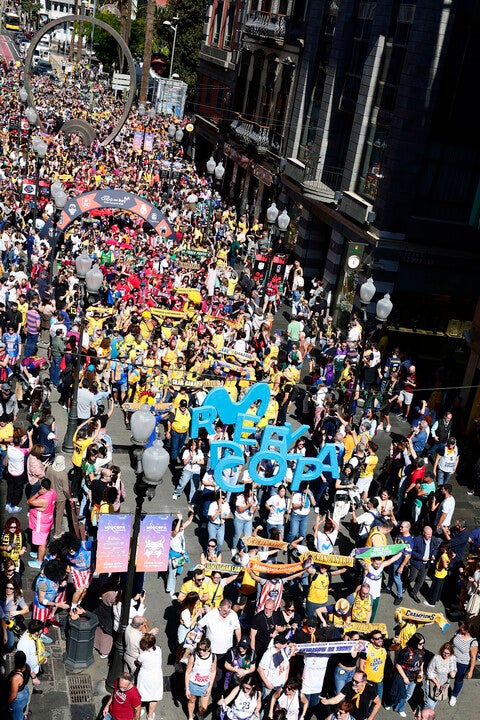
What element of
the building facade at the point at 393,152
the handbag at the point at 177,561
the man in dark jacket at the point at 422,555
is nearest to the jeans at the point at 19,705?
the handbag at the point at 177,561

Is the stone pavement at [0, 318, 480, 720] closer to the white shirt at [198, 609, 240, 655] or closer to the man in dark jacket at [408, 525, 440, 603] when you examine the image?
the man in dark jacket at [408, 525, 440, 603]

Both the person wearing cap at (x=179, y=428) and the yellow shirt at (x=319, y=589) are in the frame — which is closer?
the yellow shirt at (x=319, y=589)

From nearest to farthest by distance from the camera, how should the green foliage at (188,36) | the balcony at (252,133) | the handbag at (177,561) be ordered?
1. the handbag at (177,561)
2. the balcony at (252,133)
3. the green foliage at (188,36)

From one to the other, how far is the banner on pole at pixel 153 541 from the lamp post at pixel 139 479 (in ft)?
1.56

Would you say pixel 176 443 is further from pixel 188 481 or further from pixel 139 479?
pixel 139 479

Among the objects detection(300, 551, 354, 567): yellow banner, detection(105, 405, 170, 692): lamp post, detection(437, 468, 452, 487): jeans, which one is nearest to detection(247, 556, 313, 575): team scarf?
detection(300, 551, 354, 567): yellow banner

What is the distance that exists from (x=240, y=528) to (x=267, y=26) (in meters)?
33.0

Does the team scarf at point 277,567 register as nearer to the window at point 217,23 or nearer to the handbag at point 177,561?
the handbag at point 177,561

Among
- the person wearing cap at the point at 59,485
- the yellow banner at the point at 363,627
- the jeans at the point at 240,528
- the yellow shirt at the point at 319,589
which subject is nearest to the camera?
the yellow banner at the point at 363,627

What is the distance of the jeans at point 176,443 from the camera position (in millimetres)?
18359

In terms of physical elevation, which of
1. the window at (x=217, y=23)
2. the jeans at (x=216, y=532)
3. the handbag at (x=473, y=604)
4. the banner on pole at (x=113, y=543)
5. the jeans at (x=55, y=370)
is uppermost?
the window at (x=217, y=23)

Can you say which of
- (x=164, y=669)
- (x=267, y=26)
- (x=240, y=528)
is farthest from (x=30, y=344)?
(x=267, y=26)

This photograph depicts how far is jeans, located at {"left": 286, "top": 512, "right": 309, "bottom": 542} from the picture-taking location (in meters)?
15.6

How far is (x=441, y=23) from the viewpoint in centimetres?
2703
